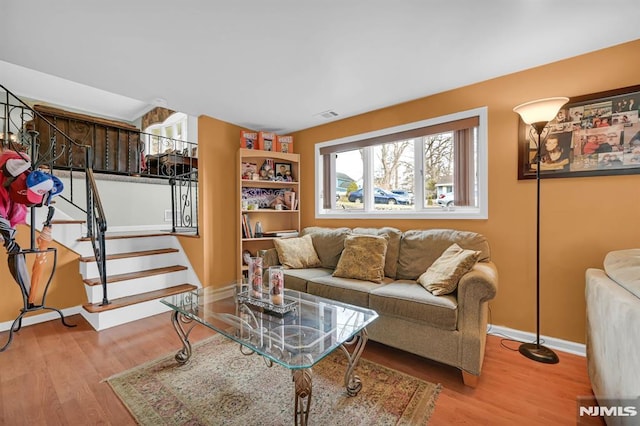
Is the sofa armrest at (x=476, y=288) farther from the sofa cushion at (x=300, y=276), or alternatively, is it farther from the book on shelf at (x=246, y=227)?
the book on shelf at (x=246, y=227)

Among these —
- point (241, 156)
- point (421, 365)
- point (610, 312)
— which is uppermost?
point (241, 156)

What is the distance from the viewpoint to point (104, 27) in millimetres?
1699

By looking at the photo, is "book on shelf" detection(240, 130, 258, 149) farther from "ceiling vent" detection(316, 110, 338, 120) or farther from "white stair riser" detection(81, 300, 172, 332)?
"white stair riser" detection(81, 300, 172, 332)

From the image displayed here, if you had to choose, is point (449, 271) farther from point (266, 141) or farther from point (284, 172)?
point (266, 141)

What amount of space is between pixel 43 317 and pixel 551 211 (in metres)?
4.76

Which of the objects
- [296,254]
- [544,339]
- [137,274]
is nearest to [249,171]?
[296,254]

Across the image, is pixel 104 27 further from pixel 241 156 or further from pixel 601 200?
pixel 601 200

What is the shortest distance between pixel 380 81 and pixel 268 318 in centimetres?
218

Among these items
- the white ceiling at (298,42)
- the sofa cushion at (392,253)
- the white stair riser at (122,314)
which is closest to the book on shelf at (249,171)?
the white ceiling at (298,42)

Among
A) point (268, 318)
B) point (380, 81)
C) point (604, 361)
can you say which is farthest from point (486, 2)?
point (268, 318)

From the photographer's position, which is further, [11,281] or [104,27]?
[11,281]

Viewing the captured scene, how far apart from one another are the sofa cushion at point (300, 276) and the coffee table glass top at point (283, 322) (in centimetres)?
39

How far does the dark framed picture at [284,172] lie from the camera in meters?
3.82

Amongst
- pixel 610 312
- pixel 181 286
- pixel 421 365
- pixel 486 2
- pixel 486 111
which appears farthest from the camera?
pixel 181 286
